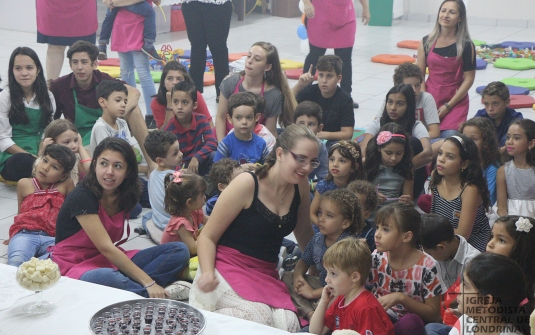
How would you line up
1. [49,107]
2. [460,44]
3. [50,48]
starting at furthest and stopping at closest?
1. [50,48]
2. [460,44]
3. [49,107]

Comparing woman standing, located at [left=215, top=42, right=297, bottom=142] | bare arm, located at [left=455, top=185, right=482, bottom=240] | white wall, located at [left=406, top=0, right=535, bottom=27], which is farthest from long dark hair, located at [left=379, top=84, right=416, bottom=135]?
white wall, located at [left=406, top=0, right=535, bottom=27]

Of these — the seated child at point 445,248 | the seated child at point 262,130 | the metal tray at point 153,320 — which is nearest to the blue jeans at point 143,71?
the seated child at point 262,130

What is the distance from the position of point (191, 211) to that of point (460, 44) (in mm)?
2945

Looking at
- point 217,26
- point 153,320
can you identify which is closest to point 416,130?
point 217,26

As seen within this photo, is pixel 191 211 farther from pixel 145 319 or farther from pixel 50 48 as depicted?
pixel 50 48

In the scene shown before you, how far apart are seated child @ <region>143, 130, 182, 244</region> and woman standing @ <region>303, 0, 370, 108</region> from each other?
8.87 feet

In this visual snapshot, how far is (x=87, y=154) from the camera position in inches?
183

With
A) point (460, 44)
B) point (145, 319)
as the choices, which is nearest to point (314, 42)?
point (460, 44)

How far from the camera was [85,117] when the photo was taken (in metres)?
5.18

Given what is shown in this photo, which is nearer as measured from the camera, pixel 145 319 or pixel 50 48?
pixel 145 319

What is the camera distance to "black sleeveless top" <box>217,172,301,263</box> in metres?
3.08

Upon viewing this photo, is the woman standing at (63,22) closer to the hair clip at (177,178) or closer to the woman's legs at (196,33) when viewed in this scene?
the woman's legs at (196,33)

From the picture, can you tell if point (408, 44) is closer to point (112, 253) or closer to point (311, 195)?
point (311, 195)

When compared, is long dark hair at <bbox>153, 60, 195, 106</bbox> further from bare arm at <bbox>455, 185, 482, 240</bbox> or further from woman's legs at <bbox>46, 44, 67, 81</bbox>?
bare arm at <bbox>455, 185, 482, 240</bbox>
